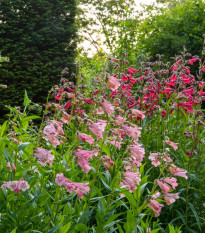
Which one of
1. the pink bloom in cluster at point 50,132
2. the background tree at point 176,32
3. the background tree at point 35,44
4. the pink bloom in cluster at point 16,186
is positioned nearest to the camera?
the pink bloom in cluster at point 16,186

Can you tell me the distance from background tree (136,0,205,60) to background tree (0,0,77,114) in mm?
2802

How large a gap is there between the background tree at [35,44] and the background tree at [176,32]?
9.19 feet

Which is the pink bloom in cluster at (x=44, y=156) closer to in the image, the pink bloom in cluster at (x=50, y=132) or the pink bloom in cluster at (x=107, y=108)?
the pink bloom in cluster at (x=50, y=132)

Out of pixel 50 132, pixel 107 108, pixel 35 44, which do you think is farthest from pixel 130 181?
pixel 35 44

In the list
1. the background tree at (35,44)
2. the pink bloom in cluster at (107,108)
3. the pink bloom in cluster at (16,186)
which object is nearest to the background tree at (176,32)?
the background tree at (35,44)

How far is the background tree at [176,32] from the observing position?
8.68 meters

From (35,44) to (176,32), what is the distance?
14.7 ft

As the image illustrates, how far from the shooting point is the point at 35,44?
10.6 m

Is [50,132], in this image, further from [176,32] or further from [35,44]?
[35,44]

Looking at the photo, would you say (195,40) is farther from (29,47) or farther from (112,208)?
(112,208)

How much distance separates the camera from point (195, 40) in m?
8.76

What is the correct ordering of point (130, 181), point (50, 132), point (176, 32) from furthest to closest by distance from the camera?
point (176, 32) < point (130, 181) < point (50, 132)

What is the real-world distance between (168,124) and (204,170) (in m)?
1.04

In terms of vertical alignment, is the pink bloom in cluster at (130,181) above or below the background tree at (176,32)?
below
